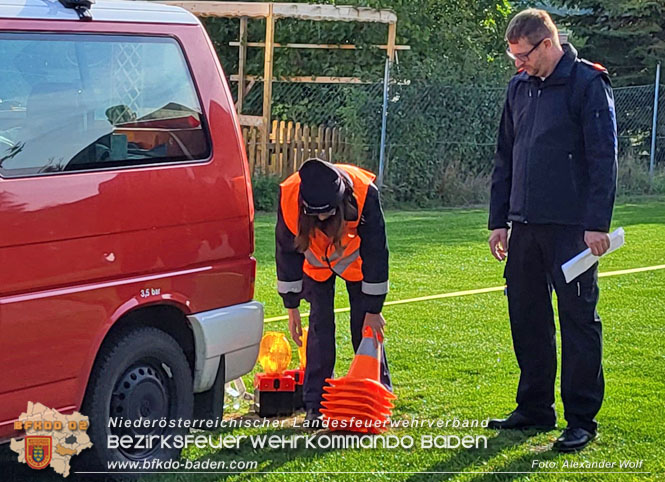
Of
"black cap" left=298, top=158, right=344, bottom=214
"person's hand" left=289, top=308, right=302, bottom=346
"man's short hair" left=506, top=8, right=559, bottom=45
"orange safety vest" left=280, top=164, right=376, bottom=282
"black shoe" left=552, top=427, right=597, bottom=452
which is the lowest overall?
"black shoe" left=552, top=427, right=597, bottom=452

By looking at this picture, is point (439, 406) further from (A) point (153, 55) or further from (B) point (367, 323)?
(A) point (153, 55)

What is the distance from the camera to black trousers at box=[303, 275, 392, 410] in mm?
6254

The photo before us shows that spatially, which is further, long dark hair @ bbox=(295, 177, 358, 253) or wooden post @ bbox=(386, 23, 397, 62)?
wooden post @ bbox=(386, 23, 397, 62)

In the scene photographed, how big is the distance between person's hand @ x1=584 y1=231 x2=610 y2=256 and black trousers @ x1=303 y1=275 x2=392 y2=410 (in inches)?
53.0

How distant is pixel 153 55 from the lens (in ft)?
17.2

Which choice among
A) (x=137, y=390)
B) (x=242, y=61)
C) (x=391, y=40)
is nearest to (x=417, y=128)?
(x=391, y=40)

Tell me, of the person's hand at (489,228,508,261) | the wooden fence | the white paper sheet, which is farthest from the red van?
the wooden fence

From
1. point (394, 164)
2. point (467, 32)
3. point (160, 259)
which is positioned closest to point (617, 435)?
point (160, 259)

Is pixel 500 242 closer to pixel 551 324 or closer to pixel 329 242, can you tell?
pixel 551 324

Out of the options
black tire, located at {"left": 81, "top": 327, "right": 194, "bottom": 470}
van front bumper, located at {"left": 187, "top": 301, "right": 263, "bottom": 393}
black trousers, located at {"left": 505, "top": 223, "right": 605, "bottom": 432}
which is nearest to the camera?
black tire, located at {"left": 81, "top": 327, "right": 194, "bottom": 470}

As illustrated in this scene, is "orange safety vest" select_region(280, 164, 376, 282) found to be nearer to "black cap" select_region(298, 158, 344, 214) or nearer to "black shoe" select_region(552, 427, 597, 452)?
"black cap" select_region(298, 158, 344, 214)

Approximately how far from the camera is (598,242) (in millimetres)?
5516

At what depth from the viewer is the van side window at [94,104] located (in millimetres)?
4578

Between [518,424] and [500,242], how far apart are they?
1012mm
